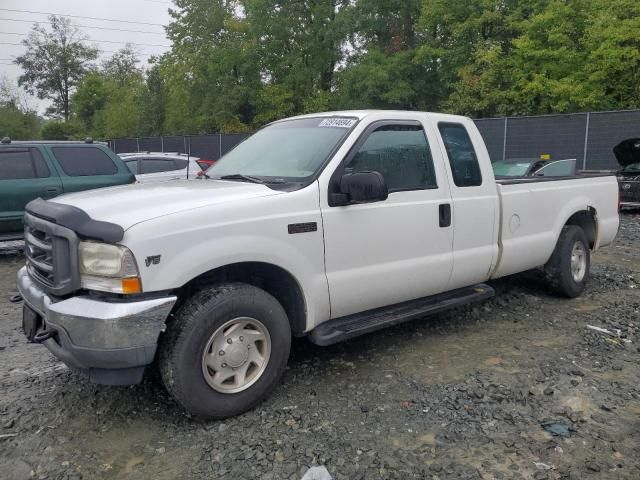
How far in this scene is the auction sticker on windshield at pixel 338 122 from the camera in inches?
162

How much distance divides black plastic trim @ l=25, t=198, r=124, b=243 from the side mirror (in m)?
1.46

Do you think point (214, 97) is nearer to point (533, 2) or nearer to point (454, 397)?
point (533, 2)

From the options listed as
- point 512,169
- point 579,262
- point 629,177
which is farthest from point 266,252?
point 629,177

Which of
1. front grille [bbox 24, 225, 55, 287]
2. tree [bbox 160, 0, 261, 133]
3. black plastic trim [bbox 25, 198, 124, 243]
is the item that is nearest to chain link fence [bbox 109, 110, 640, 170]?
front grille [bbox 24, 225, 55, 287]

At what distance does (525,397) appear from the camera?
3.71 m

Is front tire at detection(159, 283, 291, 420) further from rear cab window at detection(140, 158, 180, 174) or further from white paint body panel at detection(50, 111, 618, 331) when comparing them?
rear cab window at detection(140, 158, 180, 174)

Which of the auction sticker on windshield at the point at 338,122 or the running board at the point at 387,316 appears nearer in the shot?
the running board at the point at 387,316

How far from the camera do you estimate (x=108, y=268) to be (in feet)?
9.82

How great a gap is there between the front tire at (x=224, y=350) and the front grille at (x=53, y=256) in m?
0.63

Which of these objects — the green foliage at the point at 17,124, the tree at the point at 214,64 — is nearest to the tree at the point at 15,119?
the green foliage at the point at 17,124

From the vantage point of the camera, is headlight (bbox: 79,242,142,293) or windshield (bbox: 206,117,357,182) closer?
headlight (bbox: 79,242,142,293)

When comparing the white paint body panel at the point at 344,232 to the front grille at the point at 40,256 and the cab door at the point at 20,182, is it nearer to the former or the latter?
the front grille at the point at 40,256

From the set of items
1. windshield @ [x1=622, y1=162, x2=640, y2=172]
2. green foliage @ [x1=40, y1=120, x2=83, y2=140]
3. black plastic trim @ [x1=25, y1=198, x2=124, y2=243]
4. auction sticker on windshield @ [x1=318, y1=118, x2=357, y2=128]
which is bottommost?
windshield @ [x1=622, y1=162, x2=640, y2=172]

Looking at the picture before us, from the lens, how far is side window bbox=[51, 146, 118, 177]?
29.0 ft
